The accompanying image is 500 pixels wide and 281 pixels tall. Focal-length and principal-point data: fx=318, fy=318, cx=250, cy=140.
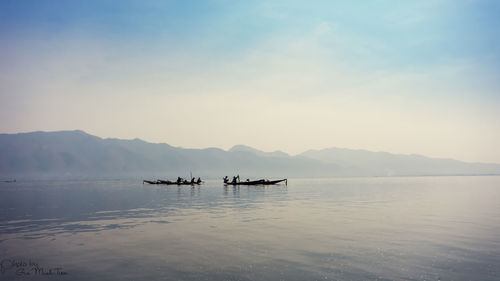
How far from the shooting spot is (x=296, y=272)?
15.2 meters

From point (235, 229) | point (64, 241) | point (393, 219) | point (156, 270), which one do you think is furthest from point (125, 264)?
point (393, 219)

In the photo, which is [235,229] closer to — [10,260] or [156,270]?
[156,270]

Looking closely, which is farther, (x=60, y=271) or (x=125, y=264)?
(x=125, y=264)

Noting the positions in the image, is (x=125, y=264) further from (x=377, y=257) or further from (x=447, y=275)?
A: (x=447, y=275)

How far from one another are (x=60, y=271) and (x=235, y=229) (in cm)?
1371

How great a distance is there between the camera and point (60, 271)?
15.9 metres

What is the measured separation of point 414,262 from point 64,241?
74.7 ft

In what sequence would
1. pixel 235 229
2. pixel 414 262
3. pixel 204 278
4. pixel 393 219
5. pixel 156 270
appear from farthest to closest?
pixel 393 219, pixel 235 229, pixel 414 262, pixel 156 270, pixel 204 278

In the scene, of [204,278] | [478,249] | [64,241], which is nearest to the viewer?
[204,278]

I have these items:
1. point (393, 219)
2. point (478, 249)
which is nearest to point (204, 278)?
point (478, 249)

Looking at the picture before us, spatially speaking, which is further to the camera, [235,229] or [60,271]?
[235,229]

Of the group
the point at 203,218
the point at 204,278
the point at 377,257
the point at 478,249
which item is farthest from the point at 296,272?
the point at 203,218

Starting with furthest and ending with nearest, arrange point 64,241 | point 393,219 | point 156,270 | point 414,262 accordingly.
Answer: point 393,219 → point 64,241 → point 414,262 → point 156,270

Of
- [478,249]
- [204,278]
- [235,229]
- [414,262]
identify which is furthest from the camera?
[235,229]
